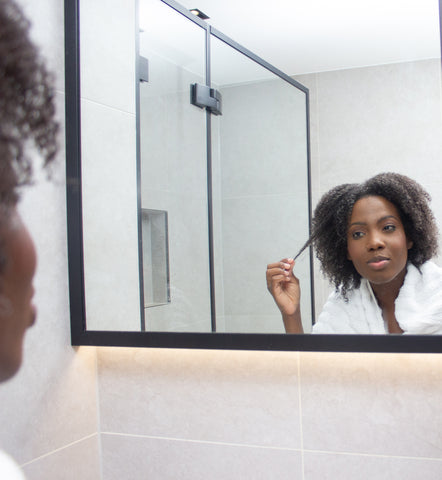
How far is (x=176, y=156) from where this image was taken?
103 cm

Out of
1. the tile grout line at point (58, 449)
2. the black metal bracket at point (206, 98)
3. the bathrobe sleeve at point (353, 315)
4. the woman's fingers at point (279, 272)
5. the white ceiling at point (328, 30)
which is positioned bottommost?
the tile grout line at point (58, 449)

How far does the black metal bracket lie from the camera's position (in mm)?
988

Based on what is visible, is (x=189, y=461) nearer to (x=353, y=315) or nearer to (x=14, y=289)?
(x=353, y=315)

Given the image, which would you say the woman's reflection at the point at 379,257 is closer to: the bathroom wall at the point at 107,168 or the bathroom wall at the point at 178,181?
the bathroom wall at the point at 178,181

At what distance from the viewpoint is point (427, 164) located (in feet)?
2.88

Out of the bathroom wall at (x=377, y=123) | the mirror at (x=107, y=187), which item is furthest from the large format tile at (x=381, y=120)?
the mirror at (x=107, y=187)

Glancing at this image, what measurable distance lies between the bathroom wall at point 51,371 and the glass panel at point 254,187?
0.31 m

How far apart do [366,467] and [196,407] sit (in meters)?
0.32

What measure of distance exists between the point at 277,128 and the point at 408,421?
0.54m

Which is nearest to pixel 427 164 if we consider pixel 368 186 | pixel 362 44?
pixel 368 186

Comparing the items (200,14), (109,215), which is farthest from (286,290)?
(200,14)

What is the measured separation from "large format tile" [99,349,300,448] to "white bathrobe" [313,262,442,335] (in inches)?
4.9

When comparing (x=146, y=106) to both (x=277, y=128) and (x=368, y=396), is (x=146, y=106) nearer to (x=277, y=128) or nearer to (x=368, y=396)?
(x=277, y=128)

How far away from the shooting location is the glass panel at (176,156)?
3.31 feet
